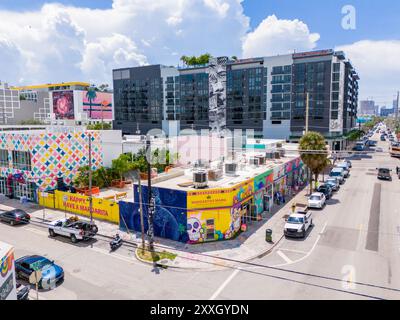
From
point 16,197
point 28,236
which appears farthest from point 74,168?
point 28,236

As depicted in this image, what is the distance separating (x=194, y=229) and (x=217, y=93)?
272ft

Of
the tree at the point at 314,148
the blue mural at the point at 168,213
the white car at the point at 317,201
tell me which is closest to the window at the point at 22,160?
the blue mural at the point at 168,213

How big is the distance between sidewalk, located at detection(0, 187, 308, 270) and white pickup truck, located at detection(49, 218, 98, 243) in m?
1.73

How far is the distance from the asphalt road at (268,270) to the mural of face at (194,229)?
14.2 ft

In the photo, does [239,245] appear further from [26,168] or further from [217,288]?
[26,168]

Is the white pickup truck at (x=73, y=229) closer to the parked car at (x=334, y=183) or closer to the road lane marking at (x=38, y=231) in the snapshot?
the road lane marking at (x=38, y=231)

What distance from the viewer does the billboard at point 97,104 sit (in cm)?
14736

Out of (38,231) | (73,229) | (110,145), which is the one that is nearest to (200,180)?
(73,229)

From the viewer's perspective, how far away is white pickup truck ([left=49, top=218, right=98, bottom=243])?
2464cm

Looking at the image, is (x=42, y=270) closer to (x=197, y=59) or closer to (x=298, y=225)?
(x=298, y=225)

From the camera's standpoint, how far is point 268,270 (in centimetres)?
1941

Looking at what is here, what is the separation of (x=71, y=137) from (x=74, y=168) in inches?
152

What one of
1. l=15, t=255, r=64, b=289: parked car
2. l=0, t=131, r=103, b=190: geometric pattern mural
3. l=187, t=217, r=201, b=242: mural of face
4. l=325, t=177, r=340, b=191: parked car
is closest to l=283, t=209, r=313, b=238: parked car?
l=187, t=217, r=201, b=242: mural of face

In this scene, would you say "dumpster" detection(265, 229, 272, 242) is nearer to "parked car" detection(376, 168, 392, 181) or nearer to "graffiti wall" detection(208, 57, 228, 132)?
"parked car" detection(376, 168, 392, 181)
